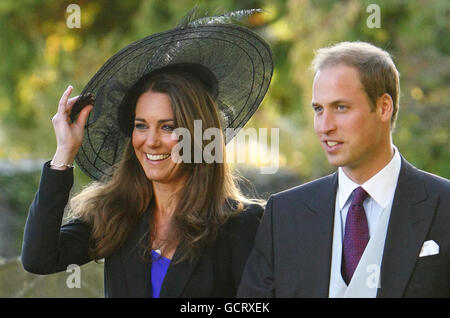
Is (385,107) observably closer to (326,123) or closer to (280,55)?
(326,123)

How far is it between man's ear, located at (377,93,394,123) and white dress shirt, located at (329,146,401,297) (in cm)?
15

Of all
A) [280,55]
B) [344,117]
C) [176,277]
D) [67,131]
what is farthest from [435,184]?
[280,55]

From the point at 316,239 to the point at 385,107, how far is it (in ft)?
1.75

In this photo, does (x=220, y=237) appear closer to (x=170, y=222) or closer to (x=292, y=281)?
(x=170, y=222)

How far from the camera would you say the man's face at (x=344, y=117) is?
2.62 m

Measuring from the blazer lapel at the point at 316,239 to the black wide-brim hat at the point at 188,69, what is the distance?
2.23 ft

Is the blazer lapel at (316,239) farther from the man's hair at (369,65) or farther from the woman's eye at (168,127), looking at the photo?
the woman's eye at (168,127)

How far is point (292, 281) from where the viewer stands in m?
2.68

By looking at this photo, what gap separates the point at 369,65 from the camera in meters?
2.66

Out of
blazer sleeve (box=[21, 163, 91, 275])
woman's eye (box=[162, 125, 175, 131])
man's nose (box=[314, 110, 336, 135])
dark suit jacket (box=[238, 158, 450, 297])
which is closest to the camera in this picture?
dark suit jacket (box=[238, 158, 450, 297])

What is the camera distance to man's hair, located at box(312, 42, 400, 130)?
2.65 metres

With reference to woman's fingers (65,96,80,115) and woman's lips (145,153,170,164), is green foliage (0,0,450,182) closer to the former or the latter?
woman's lips (145,153,170,164)

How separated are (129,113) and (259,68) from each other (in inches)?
23.5

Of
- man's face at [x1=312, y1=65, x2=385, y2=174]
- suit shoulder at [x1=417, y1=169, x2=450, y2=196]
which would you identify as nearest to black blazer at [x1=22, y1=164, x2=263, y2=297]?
man's face at [x1=312, y1=65, x2=385, y2=174]
